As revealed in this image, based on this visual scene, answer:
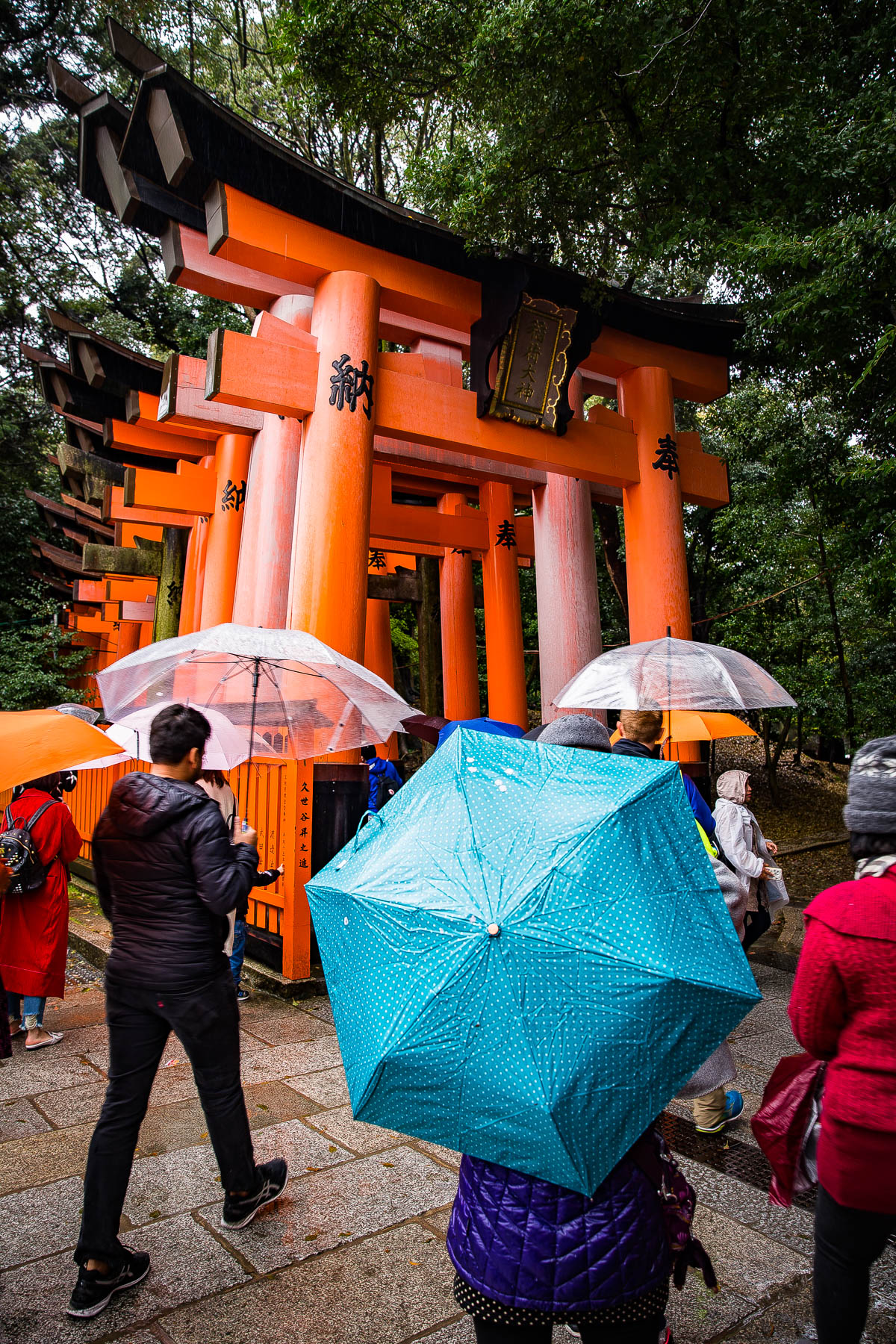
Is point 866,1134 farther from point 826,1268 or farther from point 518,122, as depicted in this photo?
point 518,122

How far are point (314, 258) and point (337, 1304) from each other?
268 inches

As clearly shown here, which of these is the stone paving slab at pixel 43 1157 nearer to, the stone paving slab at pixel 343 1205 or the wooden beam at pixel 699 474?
the stone paving slab at pixel 343 1205

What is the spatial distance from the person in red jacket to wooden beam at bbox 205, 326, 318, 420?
567 cm

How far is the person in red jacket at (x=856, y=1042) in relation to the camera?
70.3 inches

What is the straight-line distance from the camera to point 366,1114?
1.50 m

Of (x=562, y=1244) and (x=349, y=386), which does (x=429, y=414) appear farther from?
(x=562, y=1244)

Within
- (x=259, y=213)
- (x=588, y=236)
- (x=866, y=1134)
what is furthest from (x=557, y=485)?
(x=866, y=1134)

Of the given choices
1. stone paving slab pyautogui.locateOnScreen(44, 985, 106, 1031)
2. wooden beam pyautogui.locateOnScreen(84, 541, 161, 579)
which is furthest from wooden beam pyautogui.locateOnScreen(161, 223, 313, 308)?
wooden beam pyautogui.locateOnScreen(84, 541, 161, 579)

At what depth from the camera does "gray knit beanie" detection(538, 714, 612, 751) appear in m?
2.19

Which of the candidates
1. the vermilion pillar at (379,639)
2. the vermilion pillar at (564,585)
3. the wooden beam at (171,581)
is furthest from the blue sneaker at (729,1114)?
the wooden beam at (171,581)

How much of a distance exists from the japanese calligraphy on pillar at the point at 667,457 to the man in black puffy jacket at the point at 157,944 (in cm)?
742

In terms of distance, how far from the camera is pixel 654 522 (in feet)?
29.2

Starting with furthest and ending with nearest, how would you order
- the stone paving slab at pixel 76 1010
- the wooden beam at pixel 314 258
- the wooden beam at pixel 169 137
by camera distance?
the wooden beam at pixel 314 258 < the wooden beam at pixel 169 137 < the stone paving slab at pixel 76 1010

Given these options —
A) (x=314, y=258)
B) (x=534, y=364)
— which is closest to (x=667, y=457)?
(x=534, y=364)
